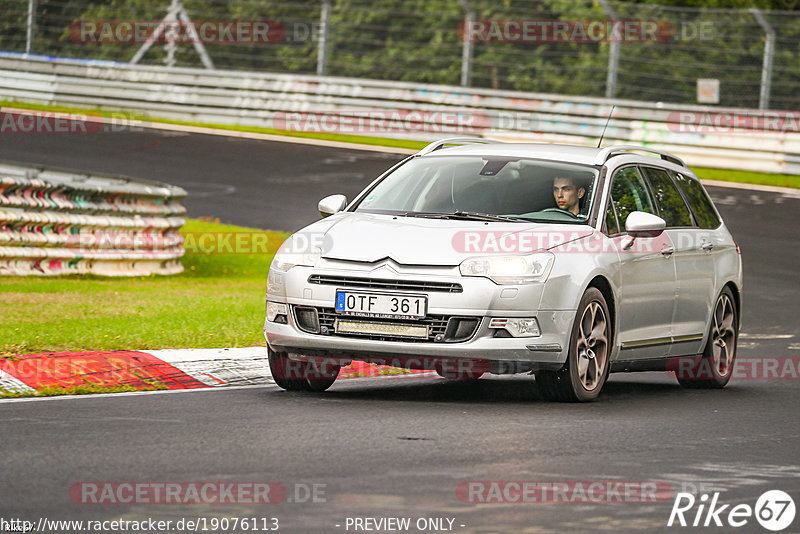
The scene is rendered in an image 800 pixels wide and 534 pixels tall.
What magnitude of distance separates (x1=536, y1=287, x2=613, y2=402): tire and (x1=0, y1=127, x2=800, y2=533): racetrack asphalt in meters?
0.15

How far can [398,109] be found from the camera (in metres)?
29.3

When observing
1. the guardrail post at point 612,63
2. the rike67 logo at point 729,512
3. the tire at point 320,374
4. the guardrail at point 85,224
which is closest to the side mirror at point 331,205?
the tire at point 320,374

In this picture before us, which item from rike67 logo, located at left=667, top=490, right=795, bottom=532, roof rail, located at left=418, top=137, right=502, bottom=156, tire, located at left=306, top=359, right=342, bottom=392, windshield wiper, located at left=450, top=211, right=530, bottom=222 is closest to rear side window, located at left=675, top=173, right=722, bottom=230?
roof rail, located at left=418, top=137, right=502, bottom=156

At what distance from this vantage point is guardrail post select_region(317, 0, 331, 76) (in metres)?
29.8

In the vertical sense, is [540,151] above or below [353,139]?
above

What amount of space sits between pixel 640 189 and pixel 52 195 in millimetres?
7649

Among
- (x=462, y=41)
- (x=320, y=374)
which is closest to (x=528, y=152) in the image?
(x=320, y=374)

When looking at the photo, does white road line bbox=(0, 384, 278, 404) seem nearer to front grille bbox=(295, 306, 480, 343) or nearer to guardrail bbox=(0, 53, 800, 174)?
front grille bbox=(295, 306, 480, 343)

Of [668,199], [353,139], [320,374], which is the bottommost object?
[320,374]

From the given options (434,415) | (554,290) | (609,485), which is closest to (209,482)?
(609,485)

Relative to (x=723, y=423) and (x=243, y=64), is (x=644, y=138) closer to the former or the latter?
(x=243, y=64)

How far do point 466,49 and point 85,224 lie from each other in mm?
13870

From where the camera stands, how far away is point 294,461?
6.89 m

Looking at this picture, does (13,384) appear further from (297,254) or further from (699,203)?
(699,203)
